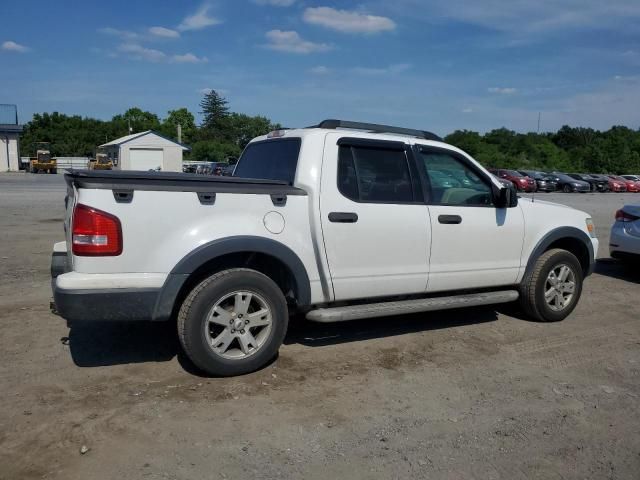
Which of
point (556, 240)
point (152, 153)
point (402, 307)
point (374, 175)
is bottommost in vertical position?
point (402, 307)

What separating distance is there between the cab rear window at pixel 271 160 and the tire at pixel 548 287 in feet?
8.81

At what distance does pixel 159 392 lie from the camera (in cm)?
407

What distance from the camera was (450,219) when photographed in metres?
5.18

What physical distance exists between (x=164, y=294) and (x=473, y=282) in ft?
9.49

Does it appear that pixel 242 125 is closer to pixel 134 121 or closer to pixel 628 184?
pixel 134 121

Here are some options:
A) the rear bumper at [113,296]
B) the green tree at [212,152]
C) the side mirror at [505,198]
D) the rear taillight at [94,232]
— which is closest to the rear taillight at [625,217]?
the side mirror at [505,198]

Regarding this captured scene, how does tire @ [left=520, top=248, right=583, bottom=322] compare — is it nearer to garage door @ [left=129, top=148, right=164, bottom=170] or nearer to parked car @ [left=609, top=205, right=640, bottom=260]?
parked car @ [left=609, top=205, right=640, bottom=260]

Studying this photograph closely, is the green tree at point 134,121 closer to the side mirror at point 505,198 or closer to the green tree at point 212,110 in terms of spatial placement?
the green tree at point 212,110

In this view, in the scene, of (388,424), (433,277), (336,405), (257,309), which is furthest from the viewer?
(433,277)

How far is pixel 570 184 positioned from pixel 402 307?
128 feet

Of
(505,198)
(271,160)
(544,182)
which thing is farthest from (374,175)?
(544,182)

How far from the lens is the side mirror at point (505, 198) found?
544 centimetres

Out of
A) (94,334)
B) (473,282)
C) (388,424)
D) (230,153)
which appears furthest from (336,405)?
(230,153)

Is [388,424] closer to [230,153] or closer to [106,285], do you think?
[106,285]
